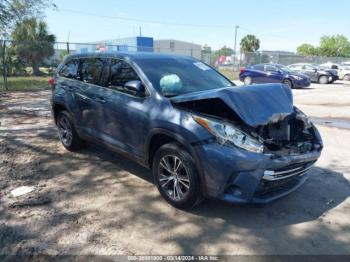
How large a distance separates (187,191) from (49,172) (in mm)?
2466

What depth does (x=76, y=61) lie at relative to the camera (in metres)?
5.80

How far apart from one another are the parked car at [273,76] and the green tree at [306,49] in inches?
2992

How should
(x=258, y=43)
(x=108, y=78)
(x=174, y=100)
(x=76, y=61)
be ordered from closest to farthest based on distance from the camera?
(x=174, y=100), (x=108, y=78), (x=76, y=61), (x=258, y=43)

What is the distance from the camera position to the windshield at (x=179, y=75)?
4.25 meters

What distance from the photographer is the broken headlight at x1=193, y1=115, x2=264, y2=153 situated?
3.39 meters

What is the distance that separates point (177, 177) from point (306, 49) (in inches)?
4001

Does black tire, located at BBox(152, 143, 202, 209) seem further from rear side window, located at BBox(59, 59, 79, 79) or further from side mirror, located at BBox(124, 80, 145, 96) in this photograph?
rear side window, located at BBox(59, 59, 79, 79)

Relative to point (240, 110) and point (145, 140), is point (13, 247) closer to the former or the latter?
point (145, 140)

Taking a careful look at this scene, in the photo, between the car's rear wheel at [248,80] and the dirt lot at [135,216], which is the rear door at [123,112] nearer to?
the dirt lot at [135,216]

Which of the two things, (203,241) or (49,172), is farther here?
(49,172)

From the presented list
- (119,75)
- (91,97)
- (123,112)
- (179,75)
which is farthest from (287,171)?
(91,97)

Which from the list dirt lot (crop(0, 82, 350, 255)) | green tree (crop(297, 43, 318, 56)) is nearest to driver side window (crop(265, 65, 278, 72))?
dirt lot (crop(0, 82, 350, 255))

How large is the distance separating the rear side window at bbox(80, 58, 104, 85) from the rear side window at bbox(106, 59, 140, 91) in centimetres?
30

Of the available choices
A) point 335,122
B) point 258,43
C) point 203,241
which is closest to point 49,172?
point 203,241
